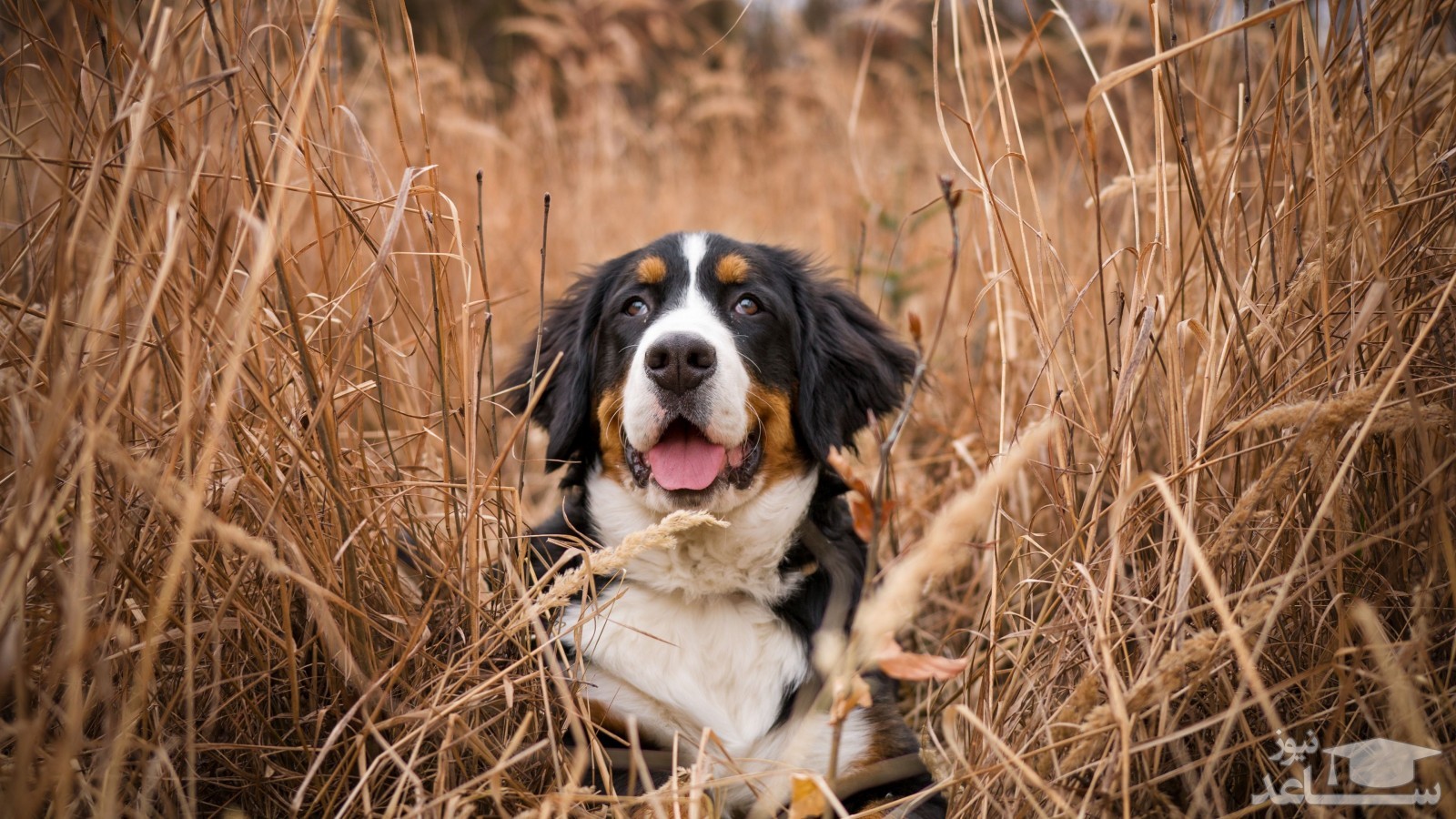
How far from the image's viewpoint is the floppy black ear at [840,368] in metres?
A: 2.85

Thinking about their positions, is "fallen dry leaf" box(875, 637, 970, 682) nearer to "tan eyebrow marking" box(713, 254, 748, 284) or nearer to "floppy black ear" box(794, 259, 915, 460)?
"floppy black ear" box(794, 259, 915, 460)

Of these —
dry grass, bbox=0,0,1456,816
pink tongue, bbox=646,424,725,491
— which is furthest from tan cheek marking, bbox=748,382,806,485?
dry grass, bbox=0,0,1456,816

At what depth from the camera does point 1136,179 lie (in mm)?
2396

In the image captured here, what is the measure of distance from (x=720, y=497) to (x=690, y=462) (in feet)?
0.42

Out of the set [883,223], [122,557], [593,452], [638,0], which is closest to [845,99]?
[638,0]

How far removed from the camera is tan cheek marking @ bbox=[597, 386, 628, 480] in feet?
8.96

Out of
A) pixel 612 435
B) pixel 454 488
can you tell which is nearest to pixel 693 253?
pixel 612 435

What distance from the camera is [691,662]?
2.50 metres

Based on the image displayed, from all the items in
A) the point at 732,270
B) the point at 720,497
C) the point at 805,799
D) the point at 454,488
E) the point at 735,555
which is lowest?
the point at 805,799

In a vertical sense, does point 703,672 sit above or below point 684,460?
below

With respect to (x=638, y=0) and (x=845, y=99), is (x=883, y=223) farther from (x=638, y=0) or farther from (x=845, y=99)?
(x=638, y=0)

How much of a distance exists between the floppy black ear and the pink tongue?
32 centimetres

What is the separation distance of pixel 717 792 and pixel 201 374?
1.46 m

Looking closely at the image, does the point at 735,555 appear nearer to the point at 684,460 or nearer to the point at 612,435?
the point at 684,460
